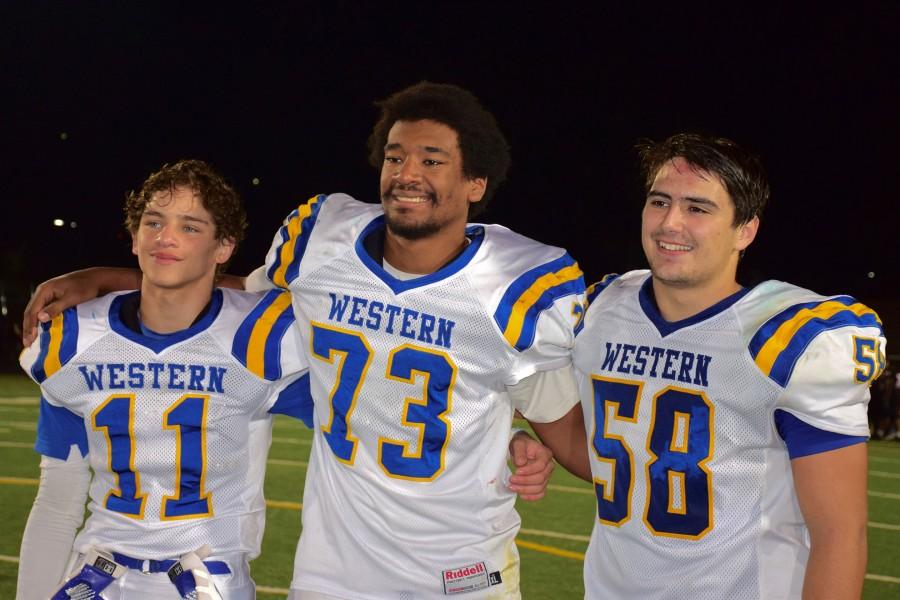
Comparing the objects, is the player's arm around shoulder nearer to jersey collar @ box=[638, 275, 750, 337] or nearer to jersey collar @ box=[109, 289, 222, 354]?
jersey collar @ box=[638, 275, 750, 337]

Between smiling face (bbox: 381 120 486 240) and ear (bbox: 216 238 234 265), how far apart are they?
20.4 inches

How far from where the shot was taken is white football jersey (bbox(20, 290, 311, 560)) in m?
2.66

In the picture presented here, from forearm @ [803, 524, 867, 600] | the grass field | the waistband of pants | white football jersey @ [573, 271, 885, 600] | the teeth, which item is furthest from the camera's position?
the grass field

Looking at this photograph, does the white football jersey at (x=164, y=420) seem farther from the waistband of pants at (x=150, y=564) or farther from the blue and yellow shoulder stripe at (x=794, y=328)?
the blue and yellow shoulder stripe at (x=794, y=328)

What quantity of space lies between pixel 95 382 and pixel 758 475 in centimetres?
180

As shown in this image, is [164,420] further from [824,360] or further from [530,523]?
[530,523]

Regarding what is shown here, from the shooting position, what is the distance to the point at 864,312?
2391 millimetres

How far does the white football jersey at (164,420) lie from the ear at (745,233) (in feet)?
4.20

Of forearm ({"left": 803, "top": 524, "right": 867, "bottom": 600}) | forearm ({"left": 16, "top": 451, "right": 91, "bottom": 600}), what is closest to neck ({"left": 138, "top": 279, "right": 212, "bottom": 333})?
forearm ({"left": 16, "top": 451, "right": 91, "bottom": 600})

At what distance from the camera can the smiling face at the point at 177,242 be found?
2754 millimetres

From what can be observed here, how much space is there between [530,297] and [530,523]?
4356 millimetres

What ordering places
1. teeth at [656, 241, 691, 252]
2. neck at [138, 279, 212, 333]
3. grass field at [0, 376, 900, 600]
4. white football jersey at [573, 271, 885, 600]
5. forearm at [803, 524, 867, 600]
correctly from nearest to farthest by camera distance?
forearm at [803, 524, 867, 600], white football jersey at [573, 271, 885, 600], teeth at [656, 241, 691, 252], neck at [138, 279, 212, 333], grass field at [0, 376, 900, 600]

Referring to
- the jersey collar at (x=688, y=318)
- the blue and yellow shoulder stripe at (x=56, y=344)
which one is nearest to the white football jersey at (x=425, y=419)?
the jersey collar at (x=688, y=318)

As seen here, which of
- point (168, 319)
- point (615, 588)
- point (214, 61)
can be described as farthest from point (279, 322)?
point (214, 61)
